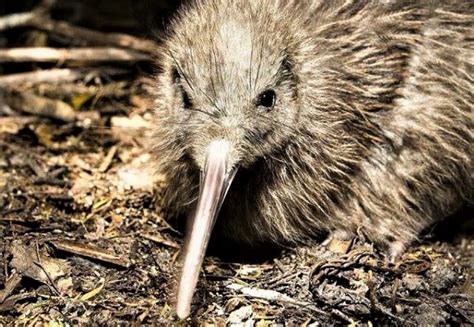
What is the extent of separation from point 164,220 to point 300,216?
1.97ft

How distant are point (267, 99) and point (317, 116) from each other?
11.1 inches

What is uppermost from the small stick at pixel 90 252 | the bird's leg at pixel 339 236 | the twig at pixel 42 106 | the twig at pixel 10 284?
the bird's leg at pixel 339 236

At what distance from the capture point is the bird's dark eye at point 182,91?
3245 millimetres

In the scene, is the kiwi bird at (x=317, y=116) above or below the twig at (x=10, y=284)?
above

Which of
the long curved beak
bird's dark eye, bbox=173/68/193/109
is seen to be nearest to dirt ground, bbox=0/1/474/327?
the long curved beak

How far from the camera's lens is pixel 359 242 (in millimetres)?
3576

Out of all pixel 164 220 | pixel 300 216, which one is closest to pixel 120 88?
pixel 164 220

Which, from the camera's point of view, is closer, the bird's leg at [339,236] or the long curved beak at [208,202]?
the long curved beak at [208,202]

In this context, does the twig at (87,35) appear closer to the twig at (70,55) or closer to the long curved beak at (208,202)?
the twig at (70,55)

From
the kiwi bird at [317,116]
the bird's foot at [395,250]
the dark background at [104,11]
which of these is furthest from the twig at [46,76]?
the bird's foot at [395,250]

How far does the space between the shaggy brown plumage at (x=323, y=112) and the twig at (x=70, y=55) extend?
130cm

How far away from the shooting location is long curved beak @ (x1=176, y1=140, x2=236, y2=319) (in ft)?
9.71

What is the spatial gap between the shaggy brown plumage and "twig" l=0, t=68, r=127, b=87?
4.07ft

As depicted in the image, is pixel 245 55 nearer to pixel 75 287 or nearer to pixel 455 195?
pixel 75 287
